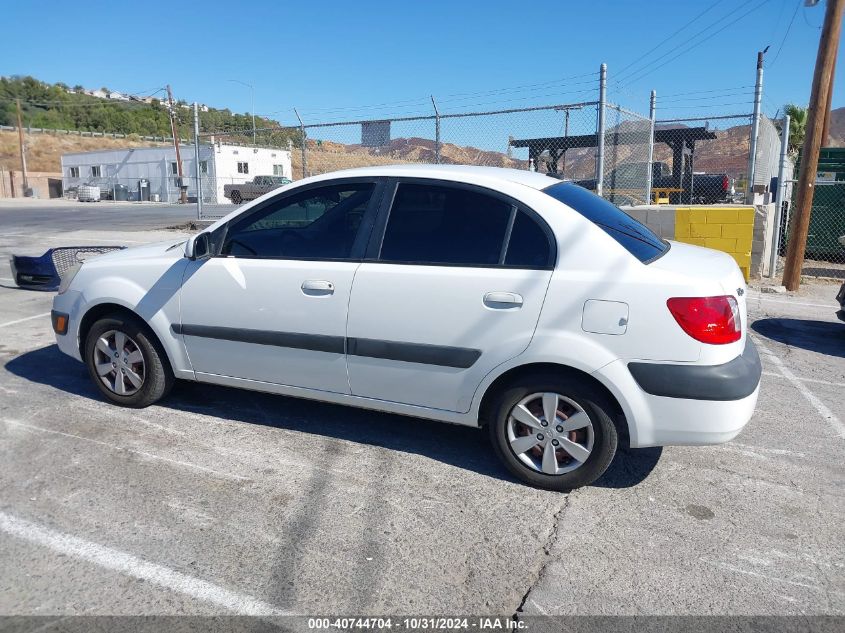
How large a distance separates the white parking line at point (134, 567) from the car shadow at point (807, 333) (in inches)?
233

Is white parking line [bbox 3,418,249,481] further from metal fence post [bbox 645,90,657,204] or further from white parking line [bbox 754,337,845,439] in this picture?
metal fence post [bbox 645,90,657,204]

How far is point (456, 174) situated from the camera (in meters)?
3.76

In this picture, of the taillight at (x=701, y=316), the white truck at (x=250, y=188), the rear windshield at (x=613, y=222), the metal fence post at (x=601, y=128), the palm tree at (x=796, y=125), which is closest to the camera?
the taillight at (x=701, y=316)

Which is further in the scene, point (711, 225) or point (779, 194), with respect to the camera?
point (779, 194)

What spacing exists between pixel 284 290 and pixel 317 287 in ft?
0.75

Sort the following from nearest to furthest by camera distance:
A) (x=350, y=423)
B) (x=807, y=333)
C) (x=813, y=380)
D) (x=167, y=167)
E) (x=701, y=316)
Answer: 1. (x=701, y=316)
2. (x=350, y=423)
3. (x=813, y=380)
4. (x=807, y=333)
5. (x=167, y=167)

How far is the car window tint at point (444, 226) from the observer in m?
3.57

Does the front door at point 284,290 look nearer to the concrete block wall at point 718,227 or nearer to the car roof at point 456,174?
the car roof at point 456,174

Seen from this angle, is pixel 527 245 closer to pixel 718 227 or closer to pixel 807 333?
pixel 807 333

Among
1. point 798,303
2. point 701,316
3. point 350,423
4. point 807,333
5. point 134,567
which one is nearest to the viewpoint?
point 134,567

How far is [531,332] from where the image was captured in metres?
3.37

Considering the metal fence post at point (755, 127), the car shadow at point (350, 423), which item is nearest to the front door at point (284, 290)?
the car shadow at point (350, 423)

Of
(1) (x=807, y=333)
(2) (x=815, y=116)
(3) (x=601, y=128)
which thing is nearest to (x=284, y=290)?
(1) (x=807, y=333)

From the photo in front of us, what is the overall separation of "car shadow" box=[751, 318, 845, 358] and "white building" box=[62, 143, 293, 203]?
1362 inches
